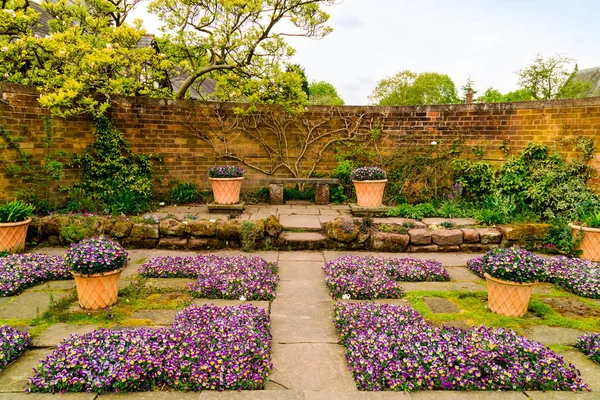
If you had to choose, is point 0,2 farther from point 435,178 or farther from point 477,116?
point 477,116

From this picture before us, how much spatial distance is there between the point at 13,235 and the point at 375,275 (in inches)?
185

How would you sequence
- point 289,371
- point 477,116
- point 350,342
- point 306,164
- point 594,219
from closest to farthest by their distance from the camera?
1. point 289,371
2. point 350,342
3. point 594,219
4. point 477,116
5. point 306,164

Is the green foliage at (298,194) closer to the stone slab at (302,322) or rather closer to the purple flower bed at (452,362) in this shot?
the stone slab at (302,322)

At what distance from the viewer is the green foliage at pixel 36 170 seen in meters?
6.05

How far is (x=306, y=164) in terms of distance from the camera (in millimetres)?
8664

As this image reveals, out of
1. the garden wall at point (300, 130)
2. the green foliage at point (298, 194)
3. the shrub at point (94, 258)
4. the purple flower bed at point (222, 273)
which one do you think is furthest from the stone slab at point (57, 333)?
the green foliage at point (298, 194)

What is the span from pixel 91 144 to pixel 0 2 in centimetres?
314

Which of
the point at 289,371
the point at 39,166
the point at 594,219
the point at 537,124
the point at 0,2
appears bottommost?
the point at 289,371

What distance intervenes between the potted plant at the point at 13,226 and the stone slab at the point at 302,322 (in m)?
3.75

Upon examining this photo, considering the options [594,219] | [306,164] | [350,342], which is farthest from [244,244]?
[594,219]

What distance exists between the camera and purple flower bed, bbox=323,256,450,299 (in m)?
4.14

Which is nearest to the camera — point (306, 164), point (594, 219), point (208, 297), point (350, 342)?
point (350, 342)

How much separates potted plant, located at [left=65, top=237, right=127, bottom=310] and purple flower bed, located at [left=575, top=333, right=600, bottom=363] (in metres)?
3.99

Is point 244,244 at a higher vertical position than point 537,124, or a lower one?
lower
